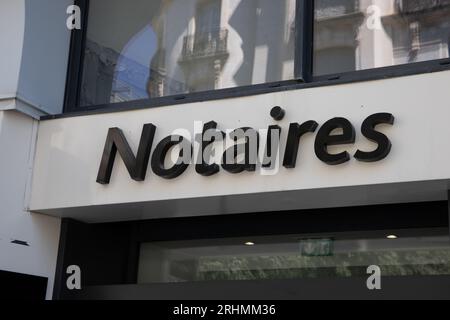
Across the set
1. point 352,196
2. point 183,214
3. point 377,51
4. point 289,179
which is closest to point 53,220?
point 183,214

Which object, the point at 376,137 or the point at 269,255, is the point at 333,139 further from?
the point at 269,255

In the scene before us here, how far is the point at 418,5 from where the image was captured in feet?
19.1

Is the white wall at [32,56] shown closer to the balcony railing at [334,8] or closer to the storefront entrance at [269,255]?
the storefront entrance at [269,255]

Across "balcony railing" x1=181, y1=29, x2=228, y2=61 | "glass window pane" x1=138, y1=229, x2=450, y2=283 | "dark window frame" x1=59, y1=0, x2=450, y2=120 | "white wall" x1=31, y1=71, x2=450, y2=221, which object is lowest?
"glass window pane" x1=138, y1=229, x2=450, y2=283

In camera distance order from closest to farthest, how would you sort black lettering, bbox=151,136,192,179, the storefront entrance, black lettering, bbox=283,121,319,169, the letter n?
black lettering, bbox=283,121,319,169
the storefront entrance
black lettering, bbox=151,136,192,179
the letter n

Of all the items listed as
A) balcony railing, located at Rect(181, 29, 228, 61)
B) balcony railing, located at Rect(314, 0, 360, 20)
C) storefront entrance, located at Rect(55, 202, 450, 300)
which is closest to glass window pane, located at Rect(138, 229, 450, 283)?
storefront entrance, located at Rect(55, 202, 450, 300)

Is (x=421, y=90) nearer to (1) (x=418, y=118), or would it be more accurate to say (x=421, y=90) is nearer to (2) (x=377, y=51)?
(1) (x=418, y=118)

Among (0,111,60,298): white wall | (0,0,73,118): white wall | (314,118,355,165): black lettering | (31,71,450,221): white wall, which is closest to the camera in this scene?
(31,71,450,221): white wall

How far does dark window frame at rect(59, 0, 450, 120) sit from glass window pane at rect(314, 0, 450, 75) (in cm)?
7

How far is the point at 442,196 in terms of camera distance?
5.42 meters

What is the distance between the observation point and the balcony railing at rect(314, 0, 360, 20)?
6.05 meters

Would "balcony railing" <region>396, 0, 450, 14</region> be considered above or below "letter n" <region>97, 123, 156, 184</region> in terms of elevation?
above

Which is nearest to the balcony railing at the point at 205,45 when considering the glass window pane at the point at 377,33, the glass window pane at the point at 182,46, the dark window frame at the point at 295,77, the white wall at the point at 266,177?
the glass window pane at the point at 182,46

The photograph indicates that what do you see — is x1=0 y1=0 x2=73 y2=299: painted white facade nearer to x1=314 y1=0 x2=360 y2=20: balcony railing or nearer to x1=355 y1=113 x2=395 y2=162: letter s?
x1=314 y1=0 x2=360 y2=20: balcony railing
